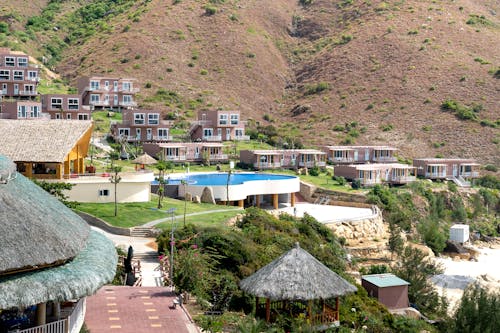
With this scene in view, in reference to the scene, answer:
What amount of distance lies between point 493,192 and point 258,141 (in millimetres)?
24267

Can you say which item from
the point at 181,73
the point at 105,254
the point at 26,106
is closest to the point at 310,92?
the point at 181,73

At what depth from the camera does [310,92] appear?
341 feet

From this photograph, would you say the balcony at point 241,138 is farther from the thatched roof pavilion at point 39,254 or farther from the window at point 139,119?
the thatched roof pavilion at point 39,254

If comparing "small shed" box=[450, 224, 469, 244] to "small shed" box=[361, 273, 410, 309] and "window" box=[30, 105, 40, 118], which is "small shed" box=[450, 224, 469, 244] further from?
"window" box=[30, 105, 40, 118]

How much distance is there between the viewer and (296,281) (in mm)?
21766

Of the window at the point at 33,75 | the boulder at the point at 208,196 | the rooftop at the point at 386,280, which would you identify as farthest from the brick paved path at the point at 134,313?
the window at the point at 33,75

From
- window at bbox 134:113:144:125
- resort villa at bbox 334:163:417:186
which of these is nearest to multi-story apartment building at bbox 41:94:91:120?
window at bbox 134:113:144:125

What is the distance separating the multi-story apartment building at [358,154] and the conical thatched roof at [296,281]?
51212 mm

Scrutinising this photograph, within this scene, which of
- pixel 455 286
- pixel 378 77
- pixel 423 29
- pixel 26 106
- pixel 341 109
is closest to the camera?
pixel 455 286

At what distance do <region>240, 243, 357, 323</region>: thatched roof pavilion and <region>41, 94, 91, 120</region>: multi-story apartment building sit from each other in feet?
172

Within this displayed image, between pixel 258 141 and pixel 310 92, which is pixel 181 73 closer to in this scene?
pixel 310 92

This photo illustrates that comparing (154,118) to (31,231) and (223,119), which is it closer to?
(223,119)

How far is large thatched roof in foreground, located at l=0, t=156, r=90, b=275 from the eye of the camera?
14527 mm

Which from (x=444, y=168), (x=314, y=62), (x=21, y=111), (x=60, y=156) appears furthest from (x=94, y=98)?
(x=60, y=156)
